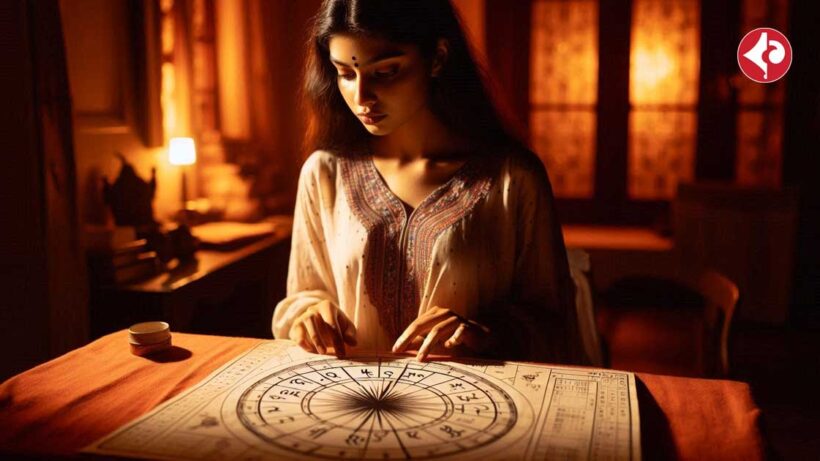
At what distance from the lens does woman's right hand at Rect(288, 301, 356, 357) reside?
135cm

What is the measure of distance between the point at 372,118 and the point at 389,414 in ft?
Result: 2.03

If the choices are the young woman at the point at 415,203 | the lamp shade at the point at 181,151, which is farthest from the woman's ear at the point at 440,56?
the lamp shade at the point at 181,151

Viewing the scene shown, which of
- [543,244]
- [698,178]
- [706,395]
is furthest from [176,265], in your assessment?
[698,178]

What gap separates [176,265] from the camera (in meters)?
3.31

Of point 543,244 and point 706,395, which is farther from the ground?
point 543,244

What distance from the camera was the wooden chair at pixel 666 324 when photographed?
2.23m

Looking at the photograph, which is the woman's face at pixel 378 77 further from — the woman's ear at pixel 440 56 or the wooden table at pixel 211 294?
the wooden table at pixel 211 294

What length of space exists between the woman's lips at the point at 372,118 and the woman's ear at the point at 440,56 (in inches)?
6.5

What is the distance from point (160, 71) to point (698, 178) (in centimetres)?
343

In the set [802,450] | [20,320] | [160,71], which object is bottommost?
[802,450]

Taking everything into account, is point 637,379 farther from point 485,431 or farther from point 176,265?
point 176,265

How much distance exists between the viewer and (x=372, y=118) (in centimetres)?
147
